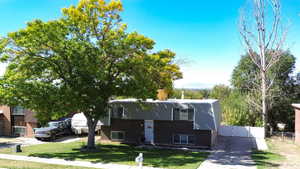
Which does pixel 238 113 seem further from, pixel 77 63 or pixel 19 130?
pixel 19 130

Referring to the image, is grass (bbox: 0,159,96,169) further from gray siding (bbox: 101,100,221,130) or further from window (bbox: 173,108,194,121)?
window (bbox: 173,108,194,121)

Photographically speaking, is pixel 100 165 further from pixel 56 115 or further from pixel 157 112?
pixel 157 112

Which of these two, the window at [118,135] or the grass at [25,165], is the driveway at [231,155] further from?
the window at [118,135]

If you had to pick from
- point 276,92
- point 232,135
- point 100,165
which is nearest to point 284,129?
point 276,92

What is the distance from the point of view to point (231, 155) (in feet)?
52.1

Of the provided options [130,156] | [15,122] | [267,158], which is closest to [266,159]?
[267,158]

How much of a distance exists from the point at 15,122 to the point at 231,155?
974 inches

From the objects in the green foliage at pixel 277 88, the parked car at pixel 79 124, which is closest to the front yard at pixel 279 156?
the green foliage at pixel 277 88

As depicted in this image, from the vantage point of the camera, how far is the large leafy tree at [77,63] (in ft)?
46.5

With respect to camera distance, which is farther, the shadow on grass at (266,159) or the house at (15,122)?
the house at (15,122)

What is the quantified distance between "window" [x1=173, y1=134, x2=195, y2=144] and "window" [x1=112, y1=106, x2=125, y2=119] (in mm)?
5162

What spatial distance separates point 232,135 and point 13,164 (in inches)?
795

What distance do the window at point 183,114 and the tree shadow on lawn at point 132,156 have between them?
9.46 feet

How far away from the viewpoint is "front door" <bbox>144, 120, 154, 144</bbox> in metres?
19.9
